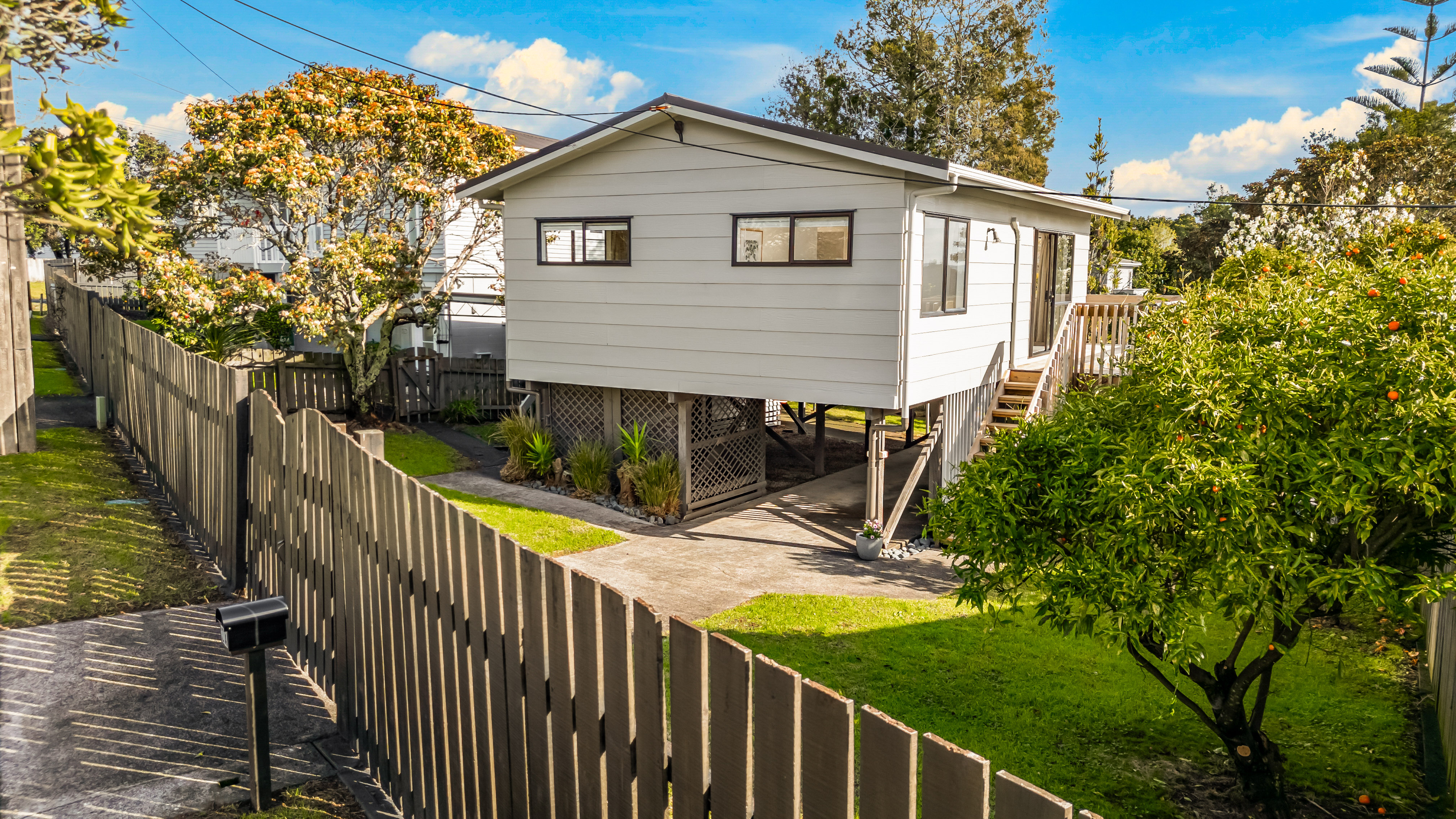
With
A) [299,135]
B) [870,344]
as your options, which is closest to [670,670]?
[870,344]

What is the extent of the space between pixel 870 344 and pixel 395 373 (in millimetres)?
11584

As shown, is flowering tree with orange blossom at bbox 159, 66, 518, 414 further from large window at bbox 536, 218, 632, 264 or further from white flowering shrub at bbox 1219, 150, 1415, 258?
white flowering shrub at bbox 1219, 150, 1415, 258

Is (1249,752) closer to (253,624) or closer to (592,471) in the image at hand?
(253,624)

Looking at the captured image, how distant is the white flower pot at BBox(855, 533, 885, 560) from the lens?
11.6m

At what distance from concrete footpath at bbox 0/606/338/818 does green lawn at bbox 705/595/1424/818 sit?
12.2ft

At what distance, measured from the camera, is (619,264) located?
14.0 m

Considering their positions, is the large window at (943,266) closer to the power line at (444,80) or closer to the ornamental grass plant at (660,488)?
the ornamental grass plant at (660,488)

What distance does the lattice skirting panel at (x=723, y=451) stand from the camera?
14.4 metres

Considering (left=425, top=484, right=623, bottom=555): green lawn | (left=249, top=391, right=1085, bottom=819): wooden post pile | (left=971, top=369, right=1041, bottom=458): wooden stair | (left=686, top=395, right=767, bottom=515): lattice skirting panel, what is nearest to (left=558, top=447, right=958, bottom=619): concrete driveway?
(left=425, top=484, right=623, bottom=555): green lawn

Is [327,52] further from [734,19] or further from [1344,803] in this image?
[734,19]

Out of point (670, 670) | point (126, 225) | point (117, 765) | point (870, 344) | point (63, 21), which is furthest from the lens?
point (870, 344)

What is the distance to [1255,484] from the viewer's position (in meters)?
4.05

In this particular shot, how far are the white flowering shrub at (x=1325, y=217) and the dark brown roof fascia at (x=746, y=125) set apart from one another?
18786mm

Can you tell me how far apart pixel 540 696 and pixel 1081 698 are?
16.6ft
